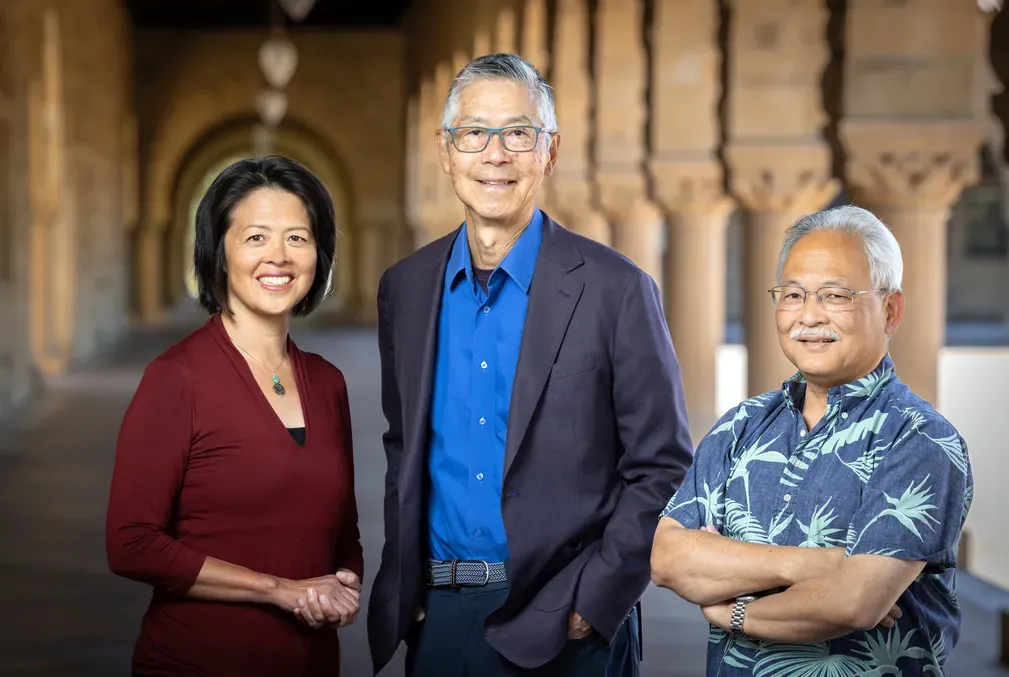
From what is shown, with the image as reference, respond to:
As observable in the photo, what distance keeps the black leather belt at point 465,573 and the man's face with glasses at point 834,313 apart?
81cm

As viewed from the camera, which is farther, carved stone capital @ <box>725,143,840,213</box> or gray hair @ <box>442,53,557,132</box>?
carved stone capital @ <box>725,143,840,213</box>

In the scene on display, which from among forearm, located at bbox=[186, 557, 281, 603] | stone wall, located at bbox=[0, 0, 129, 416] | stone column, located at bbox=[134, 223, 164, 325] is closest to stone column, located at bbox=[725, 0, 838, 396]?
forearm, located at bbox=[186, 557, 281, 603]

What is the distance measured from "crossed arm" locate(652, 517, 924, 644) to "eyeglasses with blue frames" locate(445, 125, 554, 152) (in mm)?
845

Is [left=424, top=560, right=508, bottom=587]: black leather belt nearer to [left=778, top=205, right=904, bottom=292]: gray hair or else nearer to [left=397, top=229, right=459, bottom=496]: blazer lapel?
[left=397, top=229, right=459, bottom=496]: blazer lapel

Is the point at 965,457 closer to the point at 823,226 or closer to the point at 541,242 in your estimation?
the point at 823,226

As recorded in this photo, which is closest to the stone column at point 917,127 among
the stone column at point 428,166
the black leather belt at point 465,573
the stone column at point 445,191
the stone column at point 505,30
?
the black leather belt at point 465,573

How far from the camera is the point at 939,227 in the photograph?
7.55 meters

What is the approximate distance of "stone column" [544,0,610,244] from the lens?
1319 centimetres

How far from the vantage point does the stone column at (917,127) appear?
7316 mm

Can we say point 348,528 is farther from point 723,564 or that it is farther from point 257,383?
point 723,564

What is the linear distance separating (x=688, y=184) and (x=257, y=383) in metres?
8.62

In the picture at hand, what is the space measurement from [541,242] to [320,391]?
Answer: 59 centimetres

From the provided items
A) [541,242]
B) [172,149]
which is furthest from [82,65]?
[541,242]

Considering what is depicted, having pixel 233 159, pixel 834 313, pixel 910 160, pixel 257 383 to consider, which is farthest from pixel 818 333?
pixel 233 159
